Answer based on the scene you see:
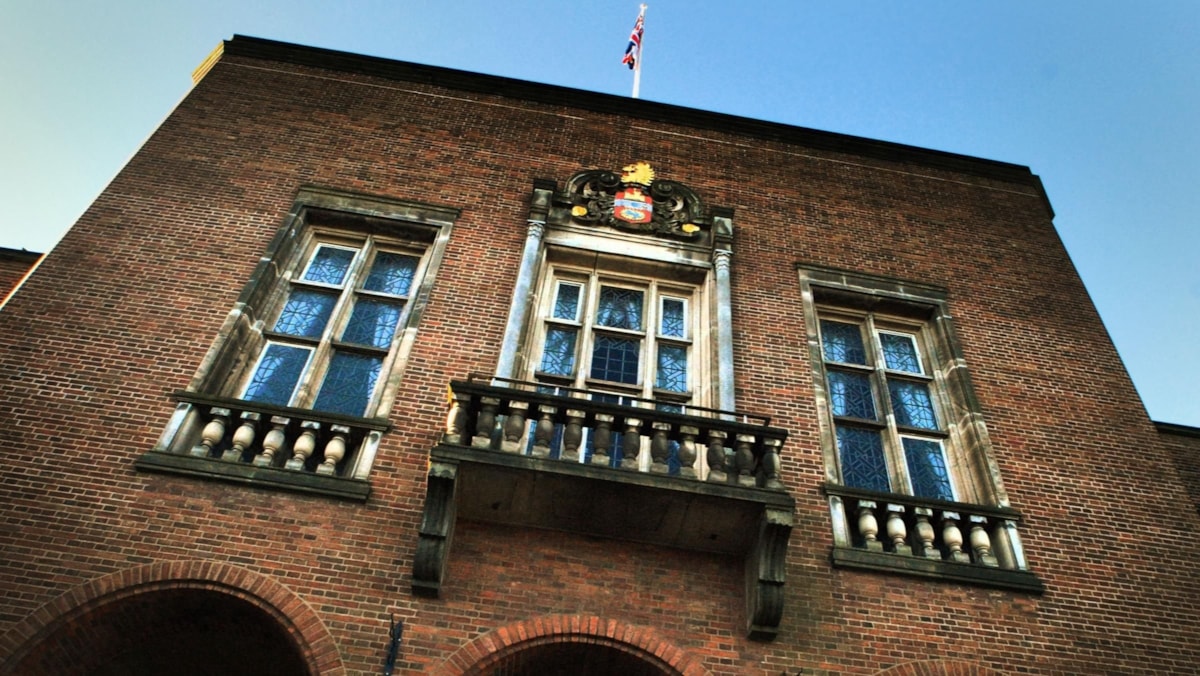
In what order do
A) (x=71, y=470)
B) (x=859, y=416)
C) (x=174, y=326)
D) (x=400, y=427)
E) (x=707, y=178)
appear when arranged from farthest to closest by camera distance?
(x=707, y=178) < (x=859, y=416) < (x=174, y=326) < (x=400, y=427) < (x=71, y=470)

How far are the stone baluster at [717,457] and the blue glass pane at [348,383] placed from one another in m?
3.67

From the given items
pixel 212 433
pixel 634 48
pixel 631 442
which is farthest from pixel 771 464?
pixel 634 48

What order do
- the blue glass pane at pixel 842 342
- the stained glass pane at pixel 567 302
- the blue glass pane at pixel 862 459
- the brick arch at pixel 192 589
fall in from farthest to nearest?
the blue glass pane at pixel 842 342 < the stained glass pane at pixel 567 302 < the blue glass pane at pixel 862 459 < the brick arch at pixel 192 589

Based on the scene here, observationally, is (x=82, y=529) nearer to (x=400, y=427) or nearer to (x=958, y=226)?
(x=400, y=427)

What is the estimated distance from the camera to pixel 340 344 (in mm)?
9703

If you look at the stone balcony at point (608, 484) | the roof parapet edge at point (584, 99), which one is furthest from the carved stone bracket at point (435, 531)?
the roof parapet edge at point (584, 99)

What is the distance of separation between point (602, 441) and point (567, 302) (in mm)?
3246

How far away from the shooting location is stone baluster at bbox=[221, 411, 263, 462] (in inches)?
320

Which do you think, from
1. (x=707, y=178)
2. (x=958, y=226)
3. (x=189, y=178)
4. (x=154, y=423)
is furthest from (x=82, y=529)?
(x=958, y=226)

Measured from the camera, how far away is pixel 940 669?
25.0 feet

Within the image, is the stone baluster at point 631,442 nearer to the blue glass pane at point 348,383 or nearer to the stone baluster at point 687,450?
the stone baluster at point 687,450

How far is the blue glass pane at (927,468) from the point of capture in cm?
948

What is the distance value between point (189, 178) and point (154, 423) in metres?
4.04

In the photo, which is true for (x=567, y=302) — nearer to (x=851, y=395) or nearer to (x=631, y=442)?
(x=631, y=442)
